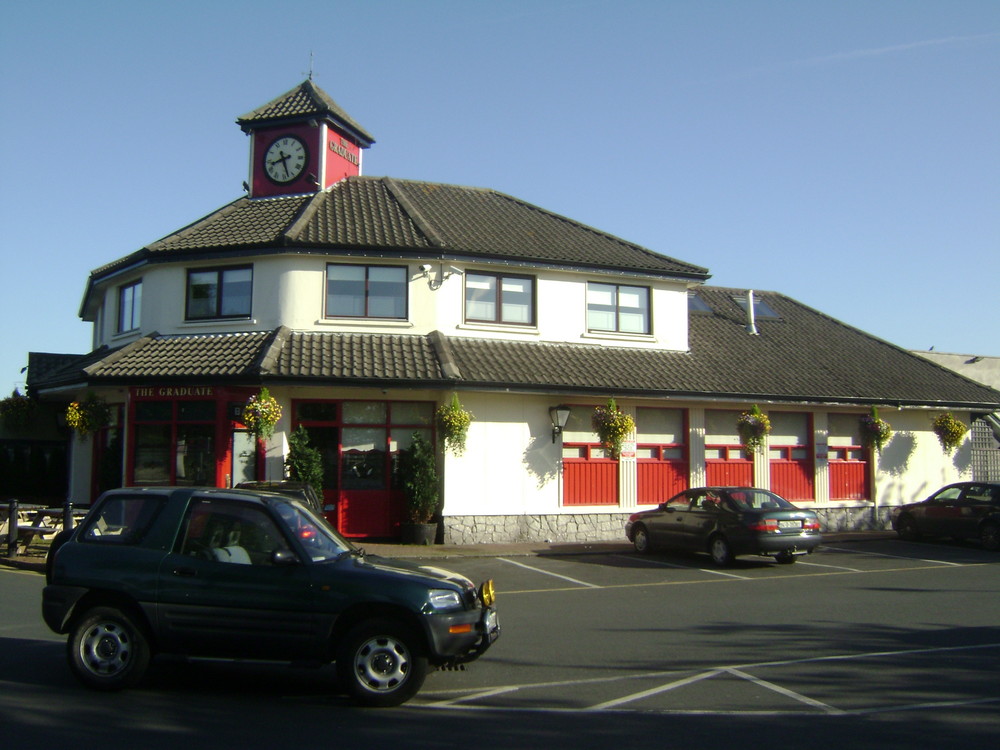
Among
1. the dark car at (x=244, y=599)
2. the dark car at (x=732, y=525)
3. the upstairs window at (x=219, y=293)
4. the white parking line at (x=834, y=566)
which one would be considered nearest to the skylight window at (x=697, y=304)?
the dark car at (x=732, y=525)

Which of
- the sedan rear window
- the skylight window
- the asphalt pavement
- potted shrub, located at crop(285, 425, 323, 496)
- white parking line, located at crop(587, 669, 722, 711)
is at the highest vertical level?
the skylight window

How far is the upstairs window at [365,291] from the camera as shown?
20.6 m

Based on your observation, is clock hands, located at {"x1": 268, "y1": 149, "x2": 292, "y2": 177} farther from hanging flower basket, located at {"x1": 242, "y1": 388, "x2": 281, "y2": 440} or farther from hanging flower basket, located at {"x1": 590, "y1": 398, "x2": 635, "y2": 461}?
hanging flower basket, located at {"x1": 590, "y1": 398, "x2": 635, "y2": 461}

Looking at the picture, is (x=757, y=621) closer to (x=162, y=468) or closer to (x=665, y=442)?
(x=665, y=442)

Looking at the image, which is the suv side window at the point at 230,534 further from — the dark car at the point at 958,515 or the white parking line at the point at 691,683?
the dark car at the point at 958,515

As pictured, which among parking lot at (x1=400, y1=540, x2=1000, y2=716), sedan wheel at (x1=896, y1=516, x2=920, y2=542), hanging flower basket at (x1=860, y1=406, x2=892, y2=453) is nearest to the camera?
parking lot at (x1=400, y1=540, x2=1000, y2=716)

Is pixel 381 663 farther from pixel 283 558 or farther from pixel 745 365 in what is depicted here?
pixel 745 365

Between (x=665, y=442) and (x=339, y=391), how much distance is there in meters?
7.92

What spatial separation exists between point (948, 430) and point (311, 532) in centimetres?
2156

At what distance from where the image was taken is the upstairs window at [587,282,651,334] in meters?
22.6

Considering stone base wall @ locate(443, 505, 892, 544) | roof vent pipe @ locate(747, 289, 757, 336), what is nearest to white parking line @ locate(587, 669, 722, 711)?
stone base wall @ locate(443, 505, 892, 544)

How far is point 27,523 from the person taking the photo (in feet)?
60.8

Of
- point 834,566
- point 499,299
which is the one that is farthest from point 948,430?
point 499,299

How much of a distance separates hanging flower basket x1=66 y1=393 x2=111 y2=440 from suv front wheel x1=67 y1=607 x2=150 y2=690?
12.9 m
